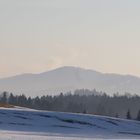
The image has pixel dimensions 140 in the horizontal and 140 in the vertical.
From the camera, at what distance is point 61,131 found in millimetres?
69438

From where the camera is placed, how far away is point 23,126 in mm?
71188

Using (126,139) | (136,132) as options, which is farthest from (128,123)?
(126,139)

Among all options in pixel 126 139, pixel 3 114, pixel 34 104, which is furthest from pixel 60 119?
pixel 34 104

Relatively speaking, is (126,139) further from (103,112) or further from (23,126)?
(103,112)

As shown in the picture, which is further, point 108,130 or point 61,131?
point 108,130

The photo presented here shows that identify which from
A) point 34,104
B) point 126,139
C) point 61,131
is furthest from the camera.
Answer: point 34,104

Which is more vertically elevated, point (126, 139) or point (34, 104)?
point (34, 104)

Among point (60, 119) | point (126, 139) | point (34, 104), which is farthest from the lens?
point (34, 104)

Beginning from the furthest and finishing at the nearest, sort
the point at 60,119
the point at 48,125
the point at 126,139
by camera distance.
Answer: the point at 60,119, the point at 48,125, the point at 126,139

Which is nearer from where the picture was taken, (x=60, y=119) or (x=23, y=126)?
(x=23, y=126)

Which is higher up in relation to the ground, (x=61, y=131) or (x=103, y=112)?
(x=103, y=112)

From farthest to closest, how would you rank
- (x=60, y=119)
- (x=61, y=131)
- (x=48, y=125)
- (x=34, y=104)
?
(x=34, y=104) < (x=60, y=119) < (x=48, y=125) < (x=61, y=131)

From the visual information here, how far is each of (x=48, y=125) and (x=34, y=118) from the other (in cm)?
351

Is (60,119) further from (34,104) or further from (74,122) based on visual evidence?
(34,104)
